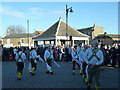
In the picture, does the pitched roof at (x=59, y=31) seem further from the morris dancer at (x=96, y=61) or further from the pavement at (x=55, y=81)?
the morris dancer at (x=96, y=61)

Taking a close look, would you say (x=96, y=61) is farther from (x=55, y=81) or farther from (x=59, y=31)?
(x=59, y=31)

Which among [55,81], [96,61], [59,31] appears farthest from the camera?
[59,31]

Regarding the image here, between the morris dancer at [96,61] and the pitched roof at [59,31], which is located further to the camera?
the pitched roof at [59,31]

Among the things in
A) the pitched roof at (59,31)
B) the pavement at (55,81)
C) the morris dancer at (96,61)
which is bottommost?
the pavement at (55,81)

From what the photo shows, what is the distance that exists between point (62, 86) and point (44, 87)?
78 cm

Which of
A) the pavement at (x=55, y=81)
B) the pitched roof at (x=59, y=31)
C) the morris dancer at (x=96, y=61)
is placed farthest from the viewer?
the pitched roof at (x=59, y=31)

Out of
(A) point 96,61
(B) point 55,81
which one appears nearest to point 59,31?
(B) point 55,81

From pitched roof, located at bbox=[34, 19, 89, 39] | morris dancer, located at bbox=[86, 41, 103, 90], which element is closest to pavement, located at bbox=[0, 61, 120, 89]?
morris dancer, located at bbox=[86, 41, 103, 90]

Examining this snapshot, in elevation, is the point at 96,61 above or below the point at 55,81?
above

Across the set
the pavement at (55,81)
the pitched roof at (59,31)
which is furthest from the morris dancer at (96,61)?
the pitched roof at (59,31)

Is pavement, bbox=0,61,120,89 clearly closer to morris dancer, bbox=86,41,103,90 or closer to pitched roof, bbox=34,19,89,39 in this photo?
morris dancer, bbox=86,41,103,90

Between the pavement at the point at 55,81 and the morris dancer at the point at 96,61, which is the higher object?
the morris dancer at the point at 96,61

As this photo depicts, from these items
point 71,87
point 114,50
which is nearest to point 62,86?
point 71,87

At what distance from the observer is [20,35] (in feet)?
275
